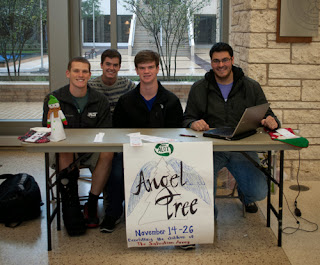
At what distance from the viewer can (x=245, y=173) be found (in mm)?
3240

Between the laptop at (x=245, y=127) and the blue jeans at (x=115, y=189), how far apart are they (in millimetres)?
664

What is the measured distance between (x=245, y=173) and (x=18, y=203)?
1615 millimetres

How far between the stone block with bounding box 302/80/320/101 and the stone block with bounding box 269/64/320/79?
54mm

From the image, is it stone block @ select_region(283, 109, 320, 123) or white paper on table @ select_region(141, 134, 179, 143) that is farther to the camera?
stone block @ select_region(283, 109, 320, 123)

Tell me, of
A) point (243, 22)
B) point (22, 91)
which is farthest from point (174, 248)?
point (22, 91)

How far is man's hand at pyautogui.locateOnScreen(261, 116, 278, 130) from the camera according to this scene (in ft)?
10.3

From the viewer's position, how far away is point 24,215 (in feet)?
11.2

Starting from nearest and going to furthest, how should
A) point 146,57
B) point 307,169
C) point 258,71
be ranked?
point 146,57 → point 258,71 → point 307,169

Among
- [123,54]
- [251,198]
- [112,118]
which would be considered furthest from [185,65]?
[251,198]

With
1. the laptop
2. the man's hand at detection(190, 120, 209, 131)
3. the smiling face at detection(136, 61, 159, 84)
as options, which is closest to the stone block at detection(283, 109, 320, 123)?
the laptop

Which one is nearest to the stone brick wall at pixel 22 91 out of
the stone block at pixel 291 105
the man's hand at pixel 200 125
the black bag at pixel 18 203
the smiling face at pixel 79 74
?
the black bag at pixel 18 203

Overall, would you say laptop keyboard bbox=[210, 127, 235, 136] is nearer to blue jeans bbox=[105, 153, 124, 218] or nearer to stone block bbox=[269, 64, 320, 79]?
blue jeans bbox=[105, 153, 124, 218]

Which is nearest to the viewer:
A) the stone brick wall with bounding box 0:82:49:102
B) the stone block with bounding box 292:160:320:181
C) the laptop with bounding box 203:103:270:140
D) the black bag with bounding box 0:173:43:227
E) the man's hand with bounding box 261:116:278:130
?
the laptop with bounding box 203:103:270:140

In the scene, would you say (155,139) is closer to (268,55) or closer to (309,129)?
(268,55)
